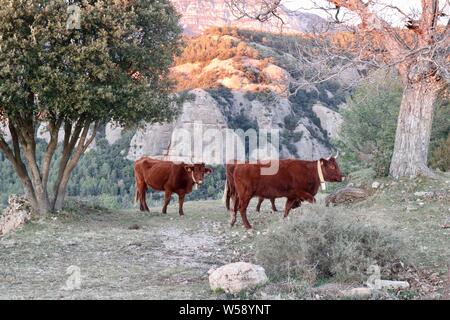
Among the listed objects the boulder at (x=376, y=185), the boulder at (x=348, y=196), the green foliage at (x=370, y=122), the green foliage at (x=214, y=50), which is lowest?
the boulder at (x=348, y=196)

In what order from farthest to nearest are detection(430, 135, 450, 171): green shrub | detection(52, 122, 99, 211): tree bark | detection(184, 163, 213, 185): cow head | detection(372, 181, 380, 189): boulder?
detection(430, 135, 450, 171): green shrub → detection(184, 163, 213, 185): cow head → detection(372, 181, 380, 189): boulder → detection(52, 122, 99, 211): tree bark

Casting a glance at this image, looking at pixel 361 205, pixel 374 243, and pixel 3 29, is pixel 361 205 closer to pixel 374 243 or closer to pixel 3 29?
pixel 374 243

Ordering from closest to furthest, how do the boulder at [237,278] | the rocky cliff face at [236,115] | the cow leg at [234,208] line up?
the boulder at [237,278], the cow leg at [234,208], the rocky cliff face at [236,115]

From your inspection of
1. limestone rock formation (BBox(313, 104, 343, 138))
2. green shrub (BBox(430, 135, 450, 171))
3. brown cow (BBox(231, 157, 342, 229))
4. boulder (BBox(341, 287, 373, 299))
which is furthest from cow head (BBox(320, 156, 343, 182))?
limestone rock formation (BBox(313, 104, 343, 138))

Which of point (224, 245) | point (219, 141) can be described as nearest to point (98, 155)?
point (219, 141)

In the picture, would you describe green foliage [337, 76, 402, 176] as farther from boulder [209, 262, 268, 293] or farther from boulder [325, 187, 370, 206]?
boulder [209, 262, 268, 293]

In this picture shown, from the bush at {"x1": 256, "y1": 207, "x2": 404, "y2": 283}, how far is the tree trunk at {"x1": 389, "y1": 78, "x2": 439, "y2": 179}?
25.2ft

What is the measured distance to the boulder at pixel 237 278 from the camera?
7504 mm

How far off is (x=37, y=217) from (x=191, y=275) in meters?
6.88

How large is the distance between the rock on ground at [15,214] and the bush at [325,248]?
7.44 m

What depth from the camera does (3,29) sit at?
13266 millimetres

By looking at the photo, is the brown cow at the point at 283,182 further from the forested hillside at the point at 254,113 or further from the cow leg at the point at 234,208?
the forested hillside at the point at 254,113

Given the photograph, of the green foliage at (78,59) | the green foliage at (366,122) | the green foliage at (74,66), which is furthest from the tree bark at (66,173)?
the green foliage at (366,122)

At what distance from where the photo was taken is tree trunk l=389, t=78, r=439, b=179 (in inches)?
622
